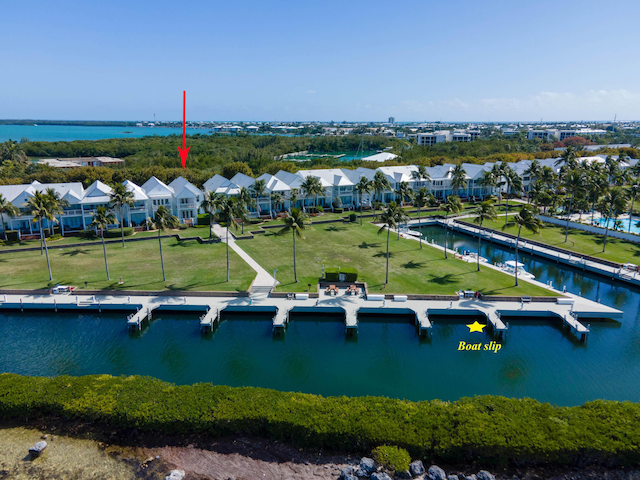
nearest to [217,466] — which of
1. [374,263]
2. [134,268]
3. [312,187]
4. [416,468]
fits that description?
[416,468]

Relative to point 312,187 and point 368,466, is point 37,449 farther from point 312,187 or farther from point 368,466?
point 312,187

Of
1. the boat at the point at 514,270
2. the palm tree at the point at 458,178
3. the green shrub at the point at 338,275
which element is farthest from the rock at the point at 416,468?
the palm tree at the point at 458,178

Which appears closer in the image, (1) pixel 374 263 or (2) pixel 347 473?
(2) pixel 347 473

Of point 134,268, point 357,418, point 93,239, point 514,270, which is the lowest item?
point 357,418

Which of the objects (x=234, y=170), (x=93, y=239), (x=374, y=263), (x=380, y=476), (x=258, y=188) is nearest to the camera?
(x=380, y=476)

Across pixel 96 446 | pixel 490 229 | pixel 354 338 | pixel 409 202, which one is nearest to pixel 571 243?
pixel 490 229

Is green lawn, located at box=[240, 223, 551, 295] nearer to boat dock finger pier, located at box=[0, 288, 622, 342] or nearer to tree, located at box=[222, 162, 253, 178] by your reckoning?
boat dock finger pier, located at box=[0, 288, 622, 342]
